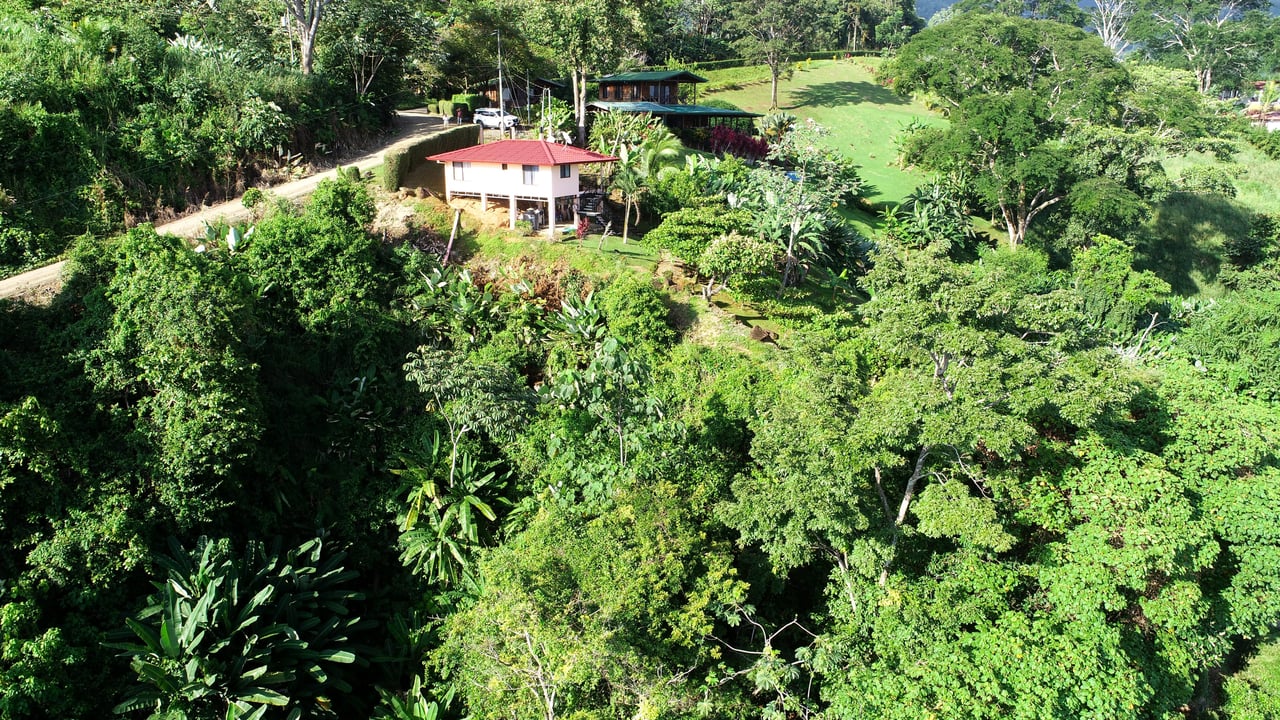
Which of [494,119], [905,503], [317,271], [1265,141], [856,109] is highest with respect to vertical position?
[856,109]

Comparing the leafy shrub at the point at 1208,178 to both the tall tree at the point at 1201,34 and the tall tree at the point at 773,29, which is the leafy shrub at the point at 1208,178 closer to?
the tall tree at the point at 773,29

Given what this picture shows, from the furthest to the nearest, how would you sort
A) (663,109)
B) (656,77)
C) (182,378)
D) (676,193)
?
(656,77) → (663,109) → (676,193) → (182,378)

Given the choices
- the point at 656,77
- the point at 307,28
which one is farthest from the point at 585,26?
the point at 656,77

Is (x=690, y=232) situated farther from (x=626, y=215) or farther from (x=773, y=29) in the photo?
(x=773, y=29)

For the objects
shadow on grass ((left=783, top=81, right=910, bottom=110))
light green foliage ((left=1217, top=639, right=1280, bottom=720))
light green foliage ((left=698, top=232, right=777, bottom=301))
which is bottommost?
light green foliage ((left=1217, top=639, right=1280, bottom=720))

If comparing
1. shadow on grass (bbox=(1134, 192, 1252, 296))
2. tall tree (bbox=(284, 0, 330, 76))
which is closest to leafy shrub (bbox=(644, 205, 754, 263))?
tall tree (bbox=(284, 0, 330, 76))

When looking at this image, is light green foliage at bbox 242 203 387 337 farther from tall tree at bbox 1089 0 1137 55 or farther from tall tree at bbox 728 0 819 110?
tall tree at bbox 1089 0 1137 55

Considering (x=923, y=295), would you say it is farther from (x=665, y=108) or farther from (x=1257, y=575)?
(x=665, y=108)

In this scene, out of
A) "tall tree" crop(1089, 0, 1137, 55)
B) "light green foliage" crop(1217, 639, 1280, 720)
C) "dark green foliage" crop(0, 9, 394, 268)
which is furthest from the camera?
"tall tree" crop(1089, 0, 1137, 55)

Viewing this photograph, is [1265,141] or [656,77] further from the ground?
[656,77]
